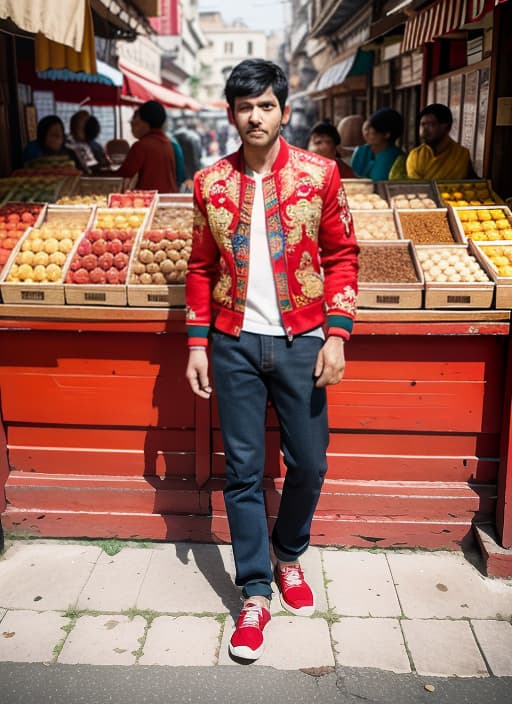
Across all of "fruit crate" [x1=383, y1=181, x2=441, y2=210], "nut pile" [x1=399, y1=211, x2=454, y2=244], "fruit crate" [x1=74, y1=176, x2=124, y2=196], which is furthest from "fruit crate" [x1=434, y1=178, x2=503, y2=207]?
"fruit crate" [x1=74, y1=176, x2=124, y2=196]

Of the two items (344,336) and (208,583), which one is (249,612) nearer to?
(208,583)

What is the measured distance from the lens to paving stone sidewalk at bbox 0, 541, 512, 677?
8.98 feet

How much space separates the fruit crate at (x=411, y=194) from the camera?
14.4ft

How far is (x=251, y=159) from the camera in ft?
8.43

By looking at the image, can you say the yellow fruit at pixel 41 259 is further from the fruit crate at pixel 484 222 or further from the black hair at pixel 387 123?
the black hair at pixel 387 123

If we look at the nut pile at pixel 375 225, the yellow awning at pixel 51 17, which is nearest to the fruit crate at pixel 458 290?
the nut pile at pixel 375 225

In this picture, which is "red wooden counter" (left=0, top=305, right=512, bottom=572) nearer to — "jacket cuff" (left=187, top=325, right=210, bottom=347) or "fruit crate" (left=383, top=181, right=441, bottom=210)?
"jacket cuff" (left=187, top=325, right=210, bottom=347)

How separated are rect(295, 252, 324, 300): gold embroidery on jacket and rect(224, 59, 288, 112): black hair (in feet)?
1.97

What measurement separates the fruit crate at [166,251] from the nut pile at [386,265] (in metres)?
0.94

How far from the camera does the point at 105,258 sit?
3.61 metres

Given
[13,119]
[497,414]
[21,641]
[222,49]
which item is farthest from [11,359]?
[222,49]

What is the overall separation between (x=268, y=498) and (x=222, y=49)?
11617cm

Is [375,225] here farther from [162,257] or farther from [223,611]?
[223,611]

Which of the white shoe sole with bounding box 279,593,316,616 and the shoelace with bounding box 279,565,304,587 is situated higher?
the shoelace with bounding box 279,565,304,587
